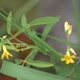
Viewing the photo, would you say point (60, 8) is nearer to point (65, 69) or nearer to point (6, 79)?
point (6, 79)

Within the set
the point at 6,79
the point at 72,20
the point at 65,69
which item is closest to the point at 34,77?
the point at 65,69

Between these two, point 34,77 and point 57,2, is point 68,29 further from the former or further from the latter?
point 57,2

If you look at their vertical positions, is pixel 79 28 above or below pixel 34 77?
above

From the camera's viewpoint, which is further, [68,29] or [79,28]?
[79,28]

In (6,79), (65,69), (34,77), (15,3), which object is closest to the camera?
(34,77)

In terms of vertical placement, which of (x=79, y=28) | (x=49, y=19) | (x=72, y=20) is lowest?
(x=49, y=19)

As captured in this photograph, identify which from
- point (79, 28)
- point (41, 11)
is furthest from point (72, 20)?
point (79, 28)

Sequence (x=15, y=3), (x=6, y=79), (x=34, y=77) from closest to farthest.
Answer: (x=34, y=77), (x=6, y=79), (x=15, y=3)

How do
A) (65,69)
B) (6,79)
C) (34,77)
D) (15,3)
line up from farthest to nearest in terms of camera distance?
1. (15,3)
2. (6,79)
3. (65,69)
4. (34,77)

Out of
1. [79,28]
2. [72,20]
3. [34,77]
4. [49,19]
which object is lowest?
[34,77]
